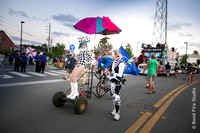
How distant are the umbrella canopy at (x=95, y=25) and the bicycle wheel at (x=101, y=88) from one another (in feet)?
7.49

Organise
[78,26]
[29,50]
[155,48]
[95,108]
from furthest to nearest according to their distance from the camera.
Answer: [29,50]
[155,48]
[78,26]
[95,108]

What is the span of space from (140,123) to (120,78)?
1.21 metres

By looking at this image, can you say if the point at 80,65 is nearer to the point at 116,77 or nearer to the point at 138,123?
the point at 116,77

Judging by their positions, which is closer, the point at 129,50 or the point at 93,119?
the point at 93,119

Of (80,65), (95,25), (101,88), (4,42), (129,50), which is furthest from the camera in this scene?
(4,42)

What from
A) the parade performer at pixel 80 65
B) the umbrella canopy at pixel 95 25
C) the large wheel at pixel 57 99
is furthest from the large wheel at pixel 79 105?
the umbrella canopy at pixel 95 25

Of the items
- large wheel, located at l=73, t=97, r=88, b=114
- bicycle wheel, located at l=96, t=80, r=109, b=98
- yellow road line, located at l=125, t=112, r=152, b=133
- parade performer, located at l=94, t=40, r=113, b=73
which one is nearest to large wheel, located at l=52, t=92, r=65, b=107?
large wheel, located at l=73, t=97, r=88, b=114

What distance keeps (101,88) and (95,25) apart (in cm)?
269

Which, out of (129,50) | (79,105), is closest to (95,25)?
(79,105)

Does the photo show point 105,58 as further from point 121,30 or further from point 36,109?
point 36,109

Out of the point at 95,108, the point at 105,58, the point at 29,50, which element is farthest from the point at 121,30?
the point at 29,50

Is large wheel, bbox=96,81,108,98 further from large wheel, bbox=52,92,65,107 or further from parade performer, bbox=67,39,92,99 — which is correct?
large wheel, bbox=52,92,65,107

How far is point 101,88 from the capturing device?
5.48 meters

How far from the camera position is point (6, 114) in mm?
3289
